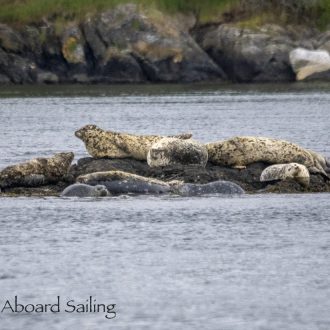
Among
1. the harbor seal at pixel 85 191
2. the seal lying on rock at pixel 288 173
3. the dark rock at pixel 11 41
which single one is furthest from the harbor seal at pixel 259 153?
the dark rock at pixel 11 41

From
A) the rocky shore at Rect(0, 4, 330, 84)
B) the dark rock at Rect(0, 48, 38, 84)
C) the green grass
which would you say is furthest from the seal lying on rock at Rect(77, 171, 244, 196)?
the green grass

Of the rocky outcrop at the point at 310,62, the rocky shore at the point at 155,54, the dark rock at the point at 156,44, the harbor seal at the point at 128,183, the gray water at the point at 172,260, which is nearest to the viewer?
the gray water at the point at 172,260

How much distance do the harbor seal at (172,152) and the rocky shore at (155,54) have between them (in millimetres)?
64778

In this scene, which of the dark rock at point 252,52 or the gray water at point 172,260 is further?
the dark rock at point 252,52

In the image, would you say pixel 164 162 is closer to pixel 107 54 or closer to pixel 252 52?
pixel 252 52

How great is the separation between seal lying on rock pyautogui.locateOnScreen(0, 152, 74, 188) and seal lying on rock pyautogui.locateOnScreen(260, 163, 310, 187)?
4.95 m

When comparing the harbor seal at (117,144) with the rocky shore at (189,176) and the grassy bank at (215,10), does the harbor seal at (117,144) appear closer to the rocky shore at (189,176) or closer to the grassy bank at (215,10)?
the rocky shore at (189,176)

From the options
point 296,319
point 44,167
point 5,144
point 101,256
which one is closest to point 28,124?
point 5,144

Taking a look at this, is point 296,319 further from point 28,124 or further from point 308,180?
point 28,124

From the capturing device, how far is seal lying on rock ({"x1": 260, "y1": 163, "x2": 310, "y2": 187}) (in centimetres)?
3247

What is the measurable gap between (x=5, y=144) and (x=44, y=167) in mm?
17766

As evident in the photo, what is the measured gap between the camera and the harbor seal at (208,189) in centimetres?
3206

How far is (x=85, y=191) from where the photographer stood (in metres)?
32.0

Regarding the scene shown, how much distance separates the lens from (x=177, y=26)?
10519 cm
